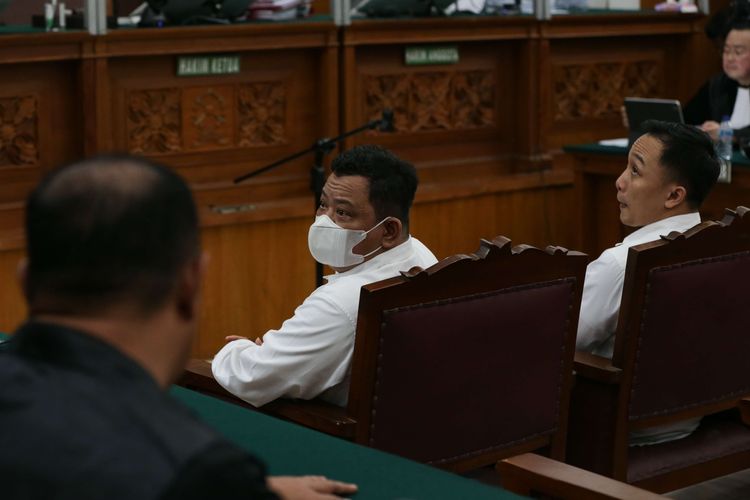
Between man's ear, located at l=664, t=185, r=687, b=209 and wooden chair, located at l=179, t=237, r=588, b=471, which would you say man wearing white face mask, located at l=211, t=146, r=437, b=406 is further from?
man's ear, located at l=664, t=185, r=687, b=209

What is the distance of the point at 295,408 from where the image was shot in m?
2.70

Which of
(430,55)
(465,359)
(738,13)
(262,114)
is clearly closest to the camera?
(465,359)

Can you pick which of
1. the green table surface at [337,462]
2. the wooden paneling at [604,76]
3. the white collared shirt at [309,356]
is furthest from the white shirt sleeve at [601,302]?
the wooden paneling at [604,76]

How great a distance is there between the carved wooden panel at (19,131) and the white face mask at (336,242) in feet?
8.59

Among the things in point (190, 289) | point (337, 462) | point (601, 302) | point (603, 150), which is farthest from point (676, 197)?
point (603, 150)

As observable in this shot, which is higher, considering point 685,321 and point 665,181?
point 665,181

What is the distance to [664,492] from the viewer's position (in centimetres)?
300

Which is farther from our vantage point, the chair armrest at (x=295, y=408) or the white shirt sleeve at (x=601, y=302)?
the white shirt sleeve at (x=601, y=302)

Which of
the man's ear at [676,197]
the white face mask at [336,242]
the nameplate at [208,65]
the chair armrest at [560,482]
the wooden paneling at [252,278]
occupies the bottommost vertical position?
the wooden paneling at [252,278]

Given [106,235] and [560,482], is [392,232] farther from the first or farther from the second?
[106,235]

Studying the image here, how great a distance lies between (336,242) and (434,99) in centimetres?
363

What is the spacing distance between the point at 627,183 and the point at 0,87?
2.83 meters

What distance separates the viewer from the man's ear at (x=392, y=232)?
298cm

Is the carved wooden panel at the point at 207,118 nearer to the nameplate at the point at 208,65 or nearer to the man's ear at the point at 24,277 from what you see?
the nameplate at the point at 208,65
